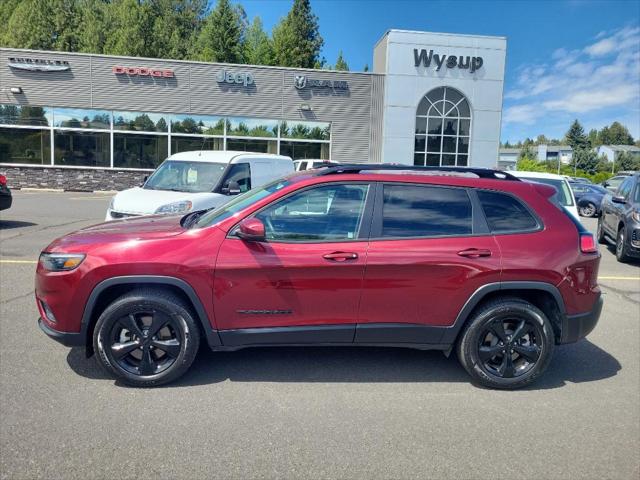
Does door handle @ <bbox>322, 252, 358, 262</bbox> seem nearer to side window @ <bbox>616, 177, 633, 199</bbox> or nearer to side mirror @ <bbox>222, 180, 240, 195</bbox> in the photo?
side mirror @ <bbox>222, 180, 240, 195</bbox>

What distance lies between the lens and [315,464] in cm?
302

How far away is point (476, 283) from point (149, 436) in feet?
8.40

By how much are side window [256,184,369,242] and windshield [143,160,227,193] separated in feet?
17.8

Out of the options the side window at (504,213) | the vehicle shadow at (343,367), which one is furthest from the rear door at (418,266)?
the vehicle shadow at (343,367)

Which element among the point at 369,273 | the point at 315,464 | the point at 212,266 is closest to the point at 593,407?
the point at 369,273

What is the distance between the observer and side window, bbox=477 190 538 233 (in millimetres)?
4145

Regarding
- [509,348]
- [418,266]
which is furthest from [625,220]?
[418,266]

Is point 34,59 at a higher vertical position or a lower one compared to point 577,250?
higher

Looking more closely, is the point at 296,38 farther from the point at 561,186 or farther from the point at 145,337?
the point at 145,337

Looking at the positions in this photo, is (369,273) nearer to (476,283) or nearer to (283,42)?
(476,283)

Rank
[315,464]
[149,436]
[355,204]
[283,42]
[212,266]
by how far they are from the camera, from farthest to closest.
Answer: [283,42] < [355,204] < [212,266] < [149,436] < [315,464]

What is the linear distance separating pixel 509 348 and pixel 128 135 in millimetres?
24315

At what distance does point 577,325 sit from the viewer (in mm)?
4176

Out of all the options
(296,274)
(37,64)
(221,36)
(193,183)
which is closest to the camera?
(296,274)
